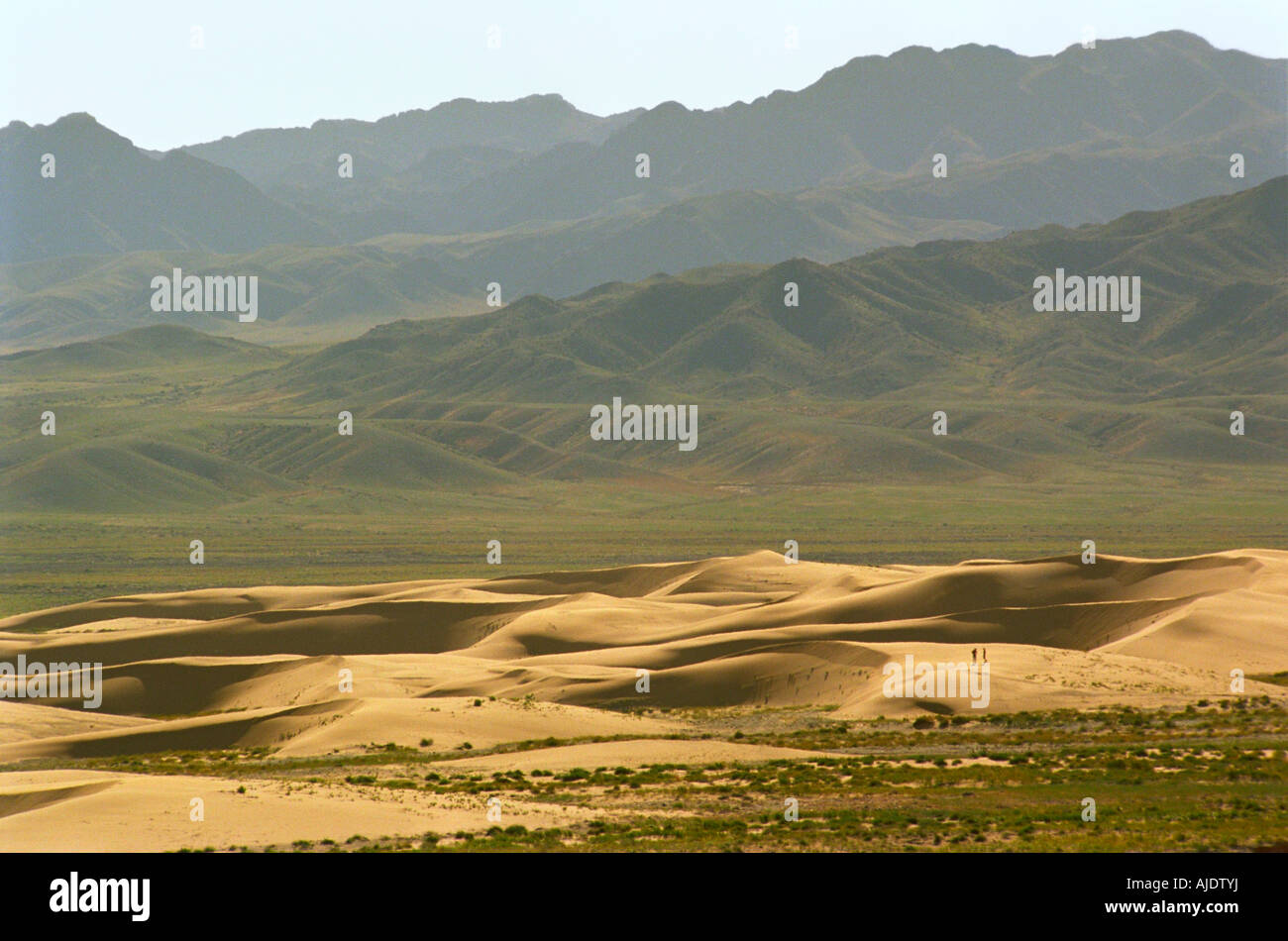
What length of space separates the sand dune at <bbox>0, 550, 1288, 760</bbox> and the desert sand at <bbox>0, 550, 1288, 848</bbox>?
122 millimetres

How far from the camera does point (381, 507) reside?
471ft

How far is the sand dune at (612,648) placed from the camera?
38.2 meters

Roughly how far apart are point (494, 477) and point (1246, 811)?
14117 centimetres

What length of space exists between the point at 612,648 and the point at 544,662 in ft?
14.6

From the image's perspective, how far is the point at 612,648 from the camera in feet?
174

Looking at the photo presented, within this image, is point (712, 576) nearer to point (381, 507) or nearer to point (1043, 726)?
point (1043, 726)

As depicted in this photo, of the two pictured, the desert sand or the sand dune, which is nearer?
the desert sand

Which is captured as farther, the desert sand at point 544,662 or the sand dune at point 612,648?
the sand dune at point 612,648

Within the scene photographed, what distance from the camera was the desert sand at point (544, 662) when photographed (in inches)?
982

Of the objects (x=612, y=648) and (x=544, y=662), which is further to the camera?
(x=612, y=648)

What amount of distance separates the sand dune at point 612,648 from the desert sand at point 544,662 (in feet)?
0.40

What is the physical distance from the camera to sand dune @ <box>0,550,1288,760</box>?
3819 centimetres

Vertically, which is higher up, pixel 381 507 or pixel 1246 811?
pixel 381 507
